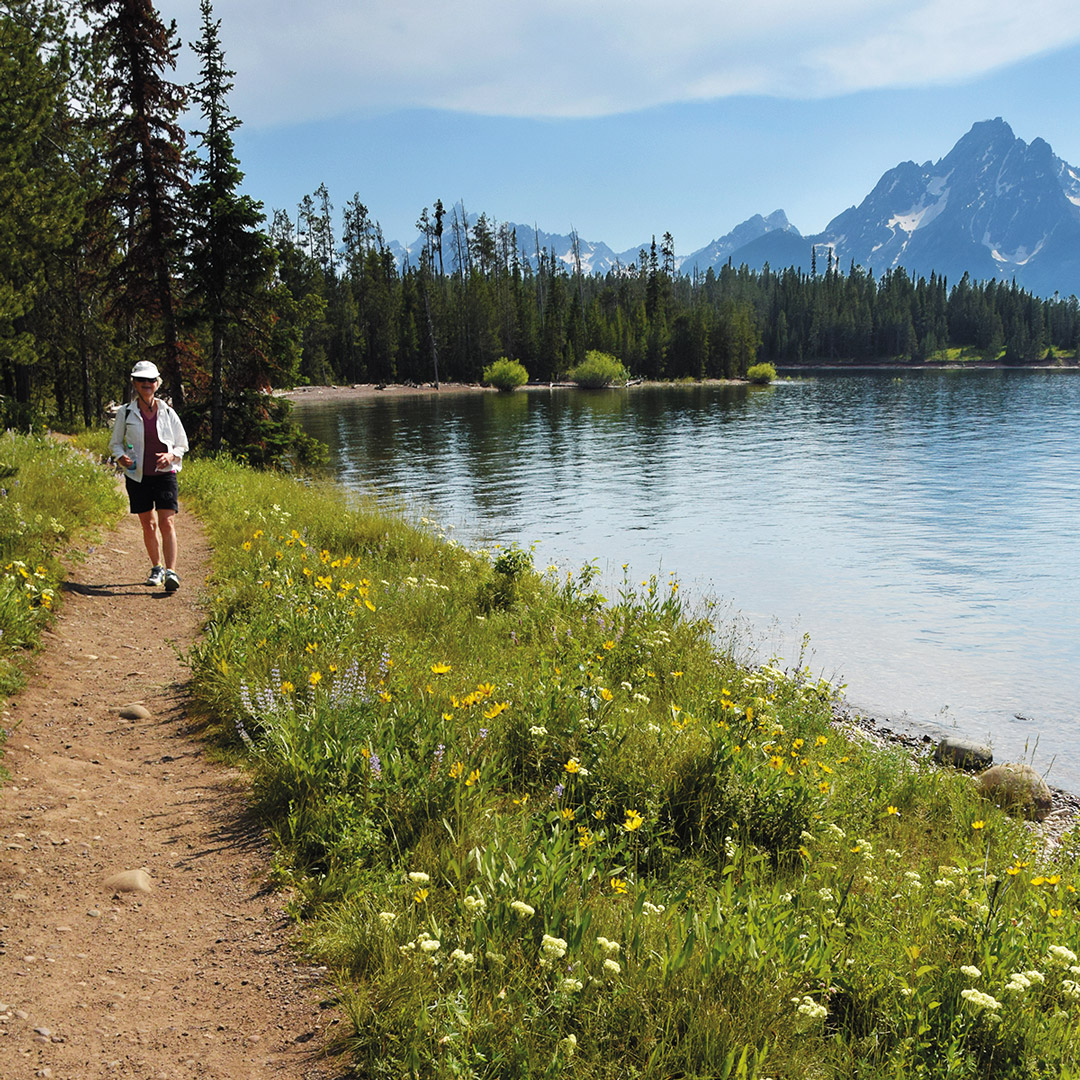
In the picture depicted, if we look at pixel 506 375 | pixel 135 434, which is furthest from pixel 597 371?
pixel 135 434

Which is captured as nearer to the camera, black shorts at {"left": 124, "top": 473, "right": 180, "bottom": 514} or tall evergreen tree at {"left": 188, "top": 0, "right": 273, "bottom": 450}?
black shorts at {"left": 124, "top": 473, "right": 180, "bottom": 514}

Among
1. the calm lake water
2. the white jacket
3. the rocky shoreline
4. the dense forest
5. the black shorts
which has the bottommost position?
the rocky shoreline

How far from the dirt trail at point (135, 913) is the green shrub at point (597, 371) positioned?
4037 inches

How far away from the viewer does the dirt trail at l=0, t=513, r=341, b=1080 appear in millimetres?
3143

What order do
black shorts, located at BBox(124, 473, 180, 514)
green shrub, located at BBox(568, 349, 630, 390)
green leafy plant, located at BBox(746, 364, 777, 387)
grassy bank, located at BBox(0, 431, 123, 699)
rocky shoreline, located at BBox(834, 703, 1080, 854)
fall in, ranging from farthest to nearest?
green leafy plant, located at BBox(746, 364, 777, 387)
green shrub, located at BBox(568, 349, 630, 390)
black shorts, located at BBox(124, 473, 180, 514)
rocky shoreline, located at BBox(834, 703, 1080, 854)
grassy bank, located at BBox(0, 431, 123, 699)

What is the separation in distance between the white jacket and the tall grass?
8.36ft

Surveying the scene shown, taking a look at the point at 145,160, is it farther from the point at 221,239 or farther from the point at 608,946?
the point at 608,946

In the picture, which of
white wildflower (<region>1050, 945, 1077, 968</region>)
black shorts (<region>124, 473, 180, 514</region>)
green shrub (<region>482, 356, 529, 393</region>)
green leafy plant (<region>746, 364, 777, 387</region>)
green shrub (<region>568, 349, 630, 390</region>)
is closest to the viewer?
white wildflower (<region>1050, 945, 1077, 968</region>)

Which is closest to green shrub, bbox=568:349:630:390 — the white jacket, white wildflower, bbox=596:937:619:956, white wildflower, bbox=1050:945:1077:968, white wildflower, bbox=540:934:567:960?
the white jacket

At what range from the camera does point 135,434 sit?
9.32 metres

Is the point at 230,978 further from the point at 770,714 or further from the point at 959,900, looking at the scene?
the point at 770,714

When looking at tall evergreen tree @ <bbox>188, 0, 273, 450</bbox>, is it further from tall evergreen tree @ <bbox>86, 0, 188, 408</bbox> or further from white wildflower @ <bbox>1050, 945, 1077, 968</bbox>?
white wildflower @ <bbox>1050, 945, 1077, 968</bbox>

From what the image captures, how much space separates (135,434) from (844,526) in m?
19.1

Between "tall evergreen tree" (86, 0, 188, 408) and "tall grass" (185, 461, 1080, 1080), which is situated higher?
"tall evergreen tree" (86, 0, 188, 408)
